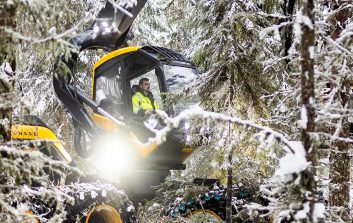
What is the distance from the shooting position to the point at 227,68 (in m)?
6.45

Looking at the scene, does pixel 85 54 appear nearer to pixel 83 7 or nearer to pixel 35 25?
pixel 83 7

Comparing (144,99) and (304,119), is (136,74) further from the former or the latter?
(304,119)

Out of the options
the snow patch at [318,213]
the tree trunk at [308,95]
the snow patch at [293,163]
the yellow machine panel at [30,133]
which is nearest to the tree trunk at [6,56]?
the snow patch at [293,163]

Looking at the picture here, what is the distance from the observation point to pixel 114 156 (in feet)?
26.5

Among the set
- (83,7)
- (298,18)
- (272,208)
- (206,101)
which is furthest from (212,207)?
(83,7)

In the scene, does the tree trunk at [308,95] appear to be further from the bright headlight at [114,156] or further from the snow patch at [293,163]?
the bright headlight at [114,156]

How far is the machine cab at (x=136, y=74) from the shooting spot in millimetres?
7609

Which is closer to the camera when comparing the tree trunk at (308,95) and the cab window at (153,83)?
the tree trunk at (308,95)

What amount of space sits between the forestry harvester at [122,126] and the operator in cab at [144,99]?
10 centimetres

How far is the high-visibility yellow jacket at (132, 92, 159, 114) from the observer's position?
7945 mm

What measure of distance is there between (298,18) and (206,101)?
135 inches

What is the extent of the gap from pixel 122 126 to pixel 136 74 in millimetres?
946

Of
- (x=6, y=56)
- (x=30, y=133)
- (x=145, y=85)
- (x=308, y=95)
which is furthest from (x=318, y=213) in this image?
(x=30, y=133)

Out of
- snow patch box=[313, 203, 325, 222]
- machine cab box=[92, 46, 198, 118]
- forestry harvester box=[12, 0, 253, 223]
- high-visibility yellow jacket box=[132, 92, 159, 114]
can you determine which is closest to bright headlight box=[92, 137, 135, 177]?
forestry harvester box=[12, 0, 253, 223]
